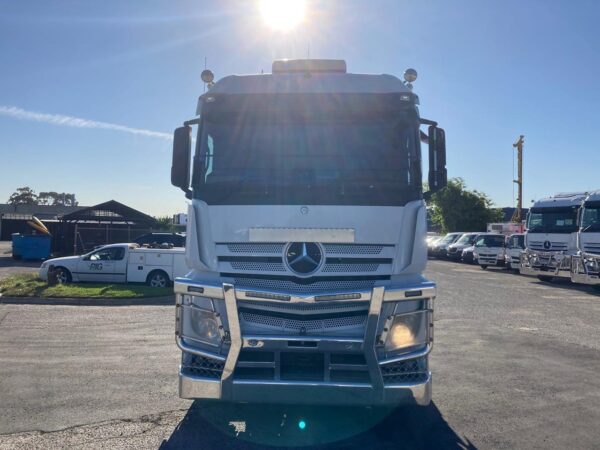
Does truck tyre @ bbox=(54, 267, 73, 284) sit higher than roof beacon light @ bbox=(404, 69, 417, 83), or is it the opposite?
roof beacon light @ bbox=(404, 69, 417, 83)

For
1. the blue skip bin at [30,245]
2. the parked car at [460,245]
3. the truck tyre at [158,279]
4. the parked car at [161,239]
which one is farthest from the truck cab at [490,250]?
the blue skip bin at [30,245]

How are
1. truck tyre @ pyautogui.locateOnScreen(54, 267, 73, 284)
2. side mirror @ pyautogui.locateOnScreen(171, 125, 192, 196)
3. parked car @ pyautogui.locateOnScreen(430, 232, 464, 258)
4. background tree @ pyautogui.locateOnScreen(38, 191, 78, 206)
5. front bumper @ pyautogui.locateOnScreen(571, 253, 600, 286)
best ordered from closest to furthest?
1. side mirror @ pyautogui.locateOnScreen(171, 125, 192, 196)
2. front bumper @ pyautogui.locateOnScreen(571, 253, 600, 286)
3. truck tyre @ pyautogui.locateOnScreen(54, 267, 73, 284)
4. parked car @ pyautogui.locateOnScreen(430, 232, 464, 258)
5. background tree @ pyautogui.locateOnScreen(38, 191, 78, 206)

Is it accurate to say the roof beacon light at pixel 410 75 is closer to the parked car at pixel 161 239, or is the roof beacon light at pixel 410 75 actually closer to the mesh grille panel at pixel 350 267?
the mesh grille panel at pixel 350 267

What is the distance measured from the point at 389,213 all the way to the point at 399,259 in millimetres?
409

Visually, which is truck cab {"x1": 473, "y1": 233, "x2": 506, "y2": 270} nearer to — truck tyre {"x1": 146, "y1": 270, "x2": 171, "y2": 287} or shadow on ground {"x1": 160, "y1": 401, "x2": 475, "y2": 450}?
truck tyre {"x1": 146, "y1": 270, "x2": 171, "y2": 287}

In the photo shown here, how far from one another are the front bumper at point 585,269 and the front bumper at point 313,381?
49.4 ft

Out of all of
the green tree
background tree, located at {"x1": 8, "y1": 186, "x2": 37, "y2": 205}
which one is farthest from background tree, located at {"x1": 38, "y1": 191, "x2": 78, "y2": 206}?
the green tree

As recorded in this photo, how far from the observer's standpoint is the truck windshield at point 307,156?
5.04 metres

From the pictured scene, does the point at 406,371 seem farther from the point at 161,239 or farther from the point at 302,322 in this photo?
the point at 161,239

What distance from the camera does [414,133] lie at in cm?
532

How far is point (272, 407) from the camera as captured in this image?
583cm

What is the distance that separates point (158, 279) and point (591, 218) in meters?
13.7

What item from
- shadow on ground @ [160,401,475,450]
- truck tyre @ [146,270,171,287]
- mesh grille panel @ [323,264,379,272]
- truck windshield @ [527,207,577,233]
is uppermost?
truck windshield @ [527,207,577,233]

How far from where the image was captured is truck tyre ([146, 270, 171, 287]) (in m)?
17.5
